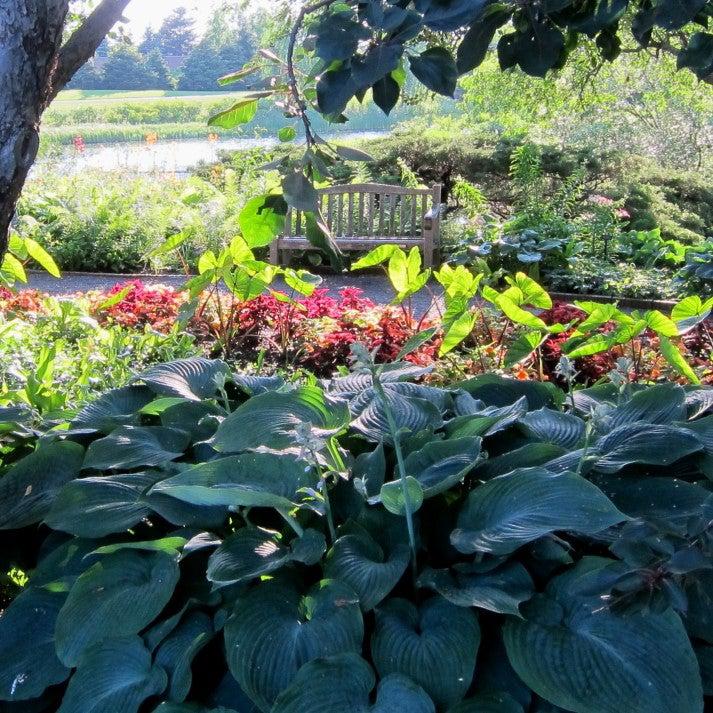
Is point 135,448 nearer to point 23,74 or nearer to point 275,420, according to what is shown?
point 275,420

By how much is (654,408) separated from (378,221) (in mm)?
7327

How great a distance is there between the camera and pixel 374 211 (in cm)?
887

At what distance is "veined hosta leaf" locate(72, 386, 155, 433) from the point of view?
2.18m

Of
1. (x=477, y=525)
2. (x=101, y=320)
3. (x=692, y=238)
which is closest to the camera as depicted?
(x=477, y=525)

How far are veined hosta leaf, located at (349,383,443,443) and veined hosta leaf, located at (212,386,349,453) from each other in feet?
0.37

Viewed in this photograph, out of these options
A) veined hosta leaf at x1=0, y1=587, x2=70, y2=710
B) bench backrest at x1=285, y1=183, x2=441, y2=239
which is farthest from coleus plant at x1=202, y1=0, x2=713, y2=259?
bench backrest at x1=285, y1=183, x2=441, y2=239

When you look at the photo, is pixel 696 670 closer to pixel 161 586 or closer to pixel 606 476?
pixel 606 476

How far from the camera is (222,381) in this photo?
2055mm

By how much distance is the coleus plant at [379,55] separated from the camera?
1173mm

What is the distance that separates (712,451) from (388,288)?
19.8 ft

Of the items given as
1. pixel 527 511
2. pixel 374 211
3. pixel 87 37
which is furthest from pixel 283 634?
pixel 374 211

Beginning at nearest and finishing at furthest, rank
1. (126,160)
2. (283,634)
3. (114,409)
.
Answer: (283,634) → (114,409) → (126,160)

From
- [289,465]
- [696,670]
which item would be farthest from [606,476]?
[289,465]

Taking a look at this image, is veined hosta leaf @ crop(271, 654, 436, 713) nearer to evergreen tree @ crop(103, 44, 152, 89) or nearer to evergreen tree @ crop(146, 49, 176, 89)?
evergreen tree @ crop(146, 49, 176, 89)
